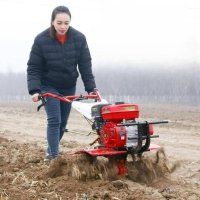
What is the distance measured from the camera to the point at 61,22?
225 inches

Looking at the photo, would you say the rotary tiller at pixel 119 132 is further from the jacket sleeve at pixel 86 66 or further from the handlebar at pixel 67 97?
the jacket sleeve at pixel 86 66

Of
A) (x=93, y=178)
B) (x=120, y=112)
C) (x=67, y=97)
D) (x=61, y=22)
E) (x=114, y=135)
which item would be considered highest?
(x=61, y=22)

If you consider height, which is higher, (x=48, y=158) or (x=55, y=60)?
(x=55, y=60)

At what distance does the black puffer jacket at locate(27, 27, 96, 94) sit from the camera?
591 cm

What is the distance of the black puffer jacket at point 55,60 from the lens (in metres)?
5.91

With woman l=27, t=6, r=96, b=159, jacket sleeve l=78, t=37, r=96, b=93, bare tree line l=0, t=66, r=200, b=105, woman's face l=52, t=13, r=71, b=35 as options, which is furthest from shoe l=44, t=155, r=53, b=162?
bare tree line l=0, t=66, r=200, b=105

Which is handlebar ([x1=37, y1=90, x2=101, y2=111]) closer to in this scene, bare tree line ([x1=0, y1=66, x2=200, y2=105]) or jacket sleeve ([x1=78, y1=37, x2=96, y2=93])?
jacket sleeve ([x1=78, y1=37, x2=96, y2=93])

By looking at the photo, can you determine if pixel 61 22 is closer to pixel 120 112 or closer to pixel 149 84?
pixel 120 112

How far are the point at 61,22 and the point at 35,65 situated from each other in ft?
2.11

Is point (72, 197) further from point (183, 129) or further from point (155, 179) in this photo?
point (183, 129)

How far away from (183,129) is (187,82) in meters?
15.0

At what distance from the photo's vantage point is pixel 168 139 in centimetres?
956

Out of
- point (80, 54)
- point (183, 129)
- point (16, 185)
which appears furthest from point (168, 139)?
point (16, 185)

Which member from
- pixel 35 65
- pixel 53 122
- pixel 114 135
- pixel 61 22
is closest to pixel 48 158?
pixel 53 122
